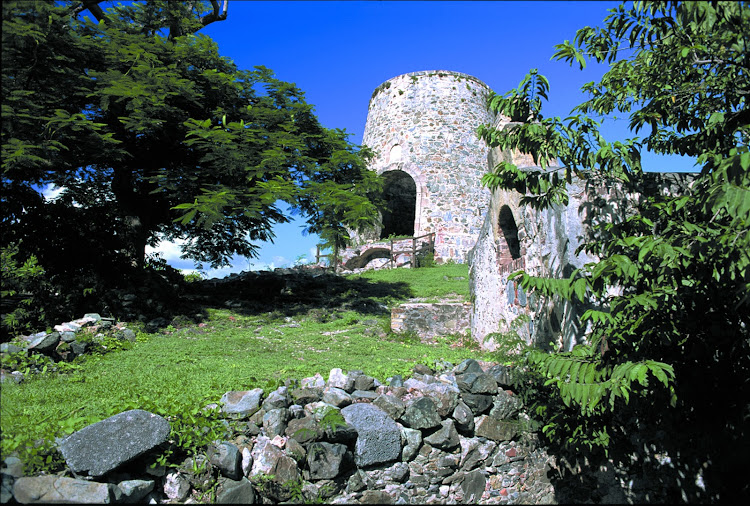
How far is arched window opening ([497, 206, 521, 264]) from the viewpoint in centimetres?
732

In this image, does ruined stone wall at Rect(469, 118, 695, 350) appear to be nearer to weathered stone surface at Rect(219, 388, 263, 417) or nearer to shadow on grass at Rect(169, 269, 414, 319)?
weathered stone surface at Rect(219, 388, 263, 417)

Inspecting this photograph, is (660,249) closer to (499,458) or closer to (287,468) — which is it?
(499,458)

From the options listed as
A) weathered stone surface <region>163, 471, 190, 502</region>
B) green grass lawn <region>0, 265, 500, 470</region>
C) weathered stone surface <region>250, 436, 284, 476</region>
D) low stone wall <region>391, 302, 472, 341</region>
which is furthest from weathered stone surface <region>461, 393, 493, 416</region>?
low stone wall <region>391, 302, 472, 341</region>

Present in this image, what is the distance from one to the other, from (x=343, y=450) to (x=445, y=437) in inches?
42.5

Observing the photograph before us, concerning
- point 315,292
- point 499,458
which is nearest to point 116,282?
point 315,292

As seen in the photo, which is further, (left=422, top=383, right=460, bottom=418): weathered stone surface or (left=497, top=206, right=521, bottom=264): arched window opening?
(left=497, top=206, right=521, bottom=264): arched window opening

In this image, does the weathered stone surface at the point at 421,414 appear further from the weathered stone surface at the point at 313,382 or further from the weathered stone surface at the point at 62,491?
the weathered stone surface at the point at 62,491

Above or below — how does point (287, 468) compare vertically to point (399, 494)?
above

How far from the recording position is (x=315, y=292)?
1238 centimetres

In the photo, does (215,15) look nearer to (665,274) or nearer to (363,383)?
(363,383)

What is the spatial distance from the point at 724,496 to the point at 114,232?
1009cm

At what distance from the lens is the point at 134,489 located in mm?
3367

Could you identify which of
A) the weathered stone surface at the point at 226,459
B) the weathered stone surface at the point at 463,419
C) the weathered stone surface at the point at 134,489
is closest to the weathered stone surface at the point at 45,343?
the weathered stone surface at the point at 134,489

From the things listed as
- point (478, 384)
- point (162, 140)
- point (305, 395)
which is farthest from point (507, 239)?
point (162, 140)
